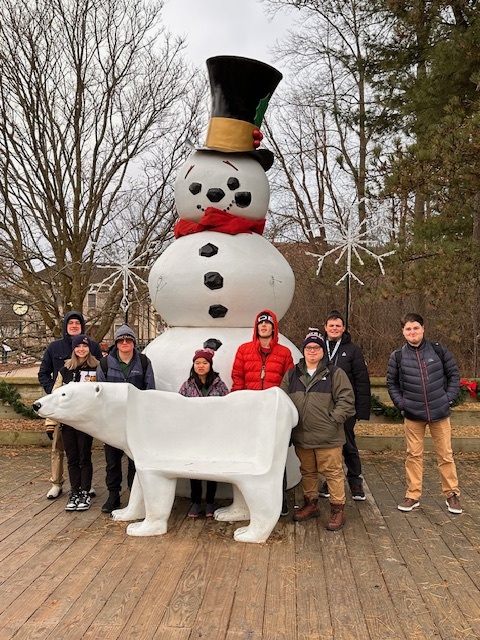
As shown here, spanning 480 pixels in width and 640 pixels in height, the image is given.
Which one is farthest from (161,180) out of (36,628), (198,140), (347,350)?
(36,628)

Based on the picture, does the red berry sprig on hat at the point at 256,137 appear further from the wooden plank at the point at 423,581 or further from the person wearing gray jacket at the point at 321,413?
the wooden plank at the point at 423,581

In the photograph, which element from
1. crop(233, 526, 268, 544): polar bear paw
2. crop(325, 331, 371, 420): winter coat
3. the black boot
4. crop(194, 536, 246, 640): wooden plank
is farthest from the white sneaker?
crop(325, 331, 371, 420): winter coat

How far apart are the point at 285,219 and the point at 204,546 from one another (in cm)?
1435

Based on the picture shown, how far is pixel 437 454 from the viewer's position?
184 inches

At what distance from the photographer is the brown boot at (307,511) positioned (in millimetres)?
4461

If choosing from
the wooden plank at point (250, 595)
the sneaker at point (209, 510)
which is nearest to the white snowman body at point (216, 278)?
the sneaker at point (209, 510)

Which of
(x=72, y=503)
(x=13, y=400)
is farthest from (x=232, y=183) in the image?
(x=13, y=400)

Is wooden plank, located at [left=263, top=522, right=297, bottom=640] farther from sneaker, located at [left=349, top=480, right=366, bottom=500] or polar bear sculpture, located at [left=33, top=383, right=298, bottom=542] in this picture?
sneaker, located at [left=349, top=480, right=366, bottom=500]

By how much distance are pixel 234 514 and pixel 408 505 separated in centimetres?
145

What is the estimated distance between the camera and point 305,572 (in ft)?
11.5

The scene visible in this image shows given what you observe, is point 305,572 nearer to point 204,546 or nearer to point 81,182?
point 204,546

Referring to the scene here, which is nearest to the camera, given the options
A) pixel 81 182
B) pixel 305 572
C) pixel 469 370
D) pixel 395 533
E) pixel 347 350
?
pixel 305 572

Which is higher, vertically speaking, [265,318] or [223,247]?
[223,247]

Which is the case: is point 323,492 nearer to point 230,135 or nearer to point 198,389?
point 198,389
